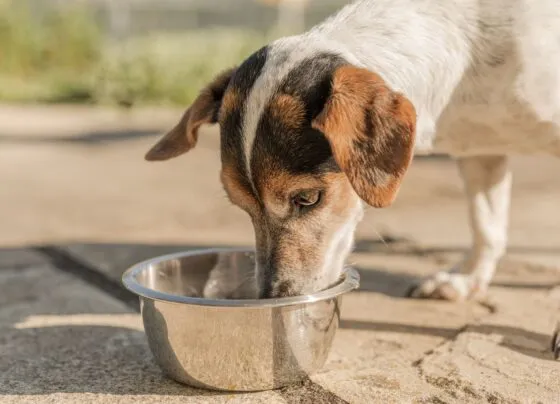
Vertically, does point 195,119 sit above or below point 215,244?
above

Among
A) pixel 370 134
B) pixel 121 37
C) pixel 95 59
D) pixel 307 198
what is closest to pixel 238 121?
pixel 307 198

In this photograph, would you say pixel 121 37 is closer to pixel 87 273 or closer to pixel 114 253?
pixel 114 253

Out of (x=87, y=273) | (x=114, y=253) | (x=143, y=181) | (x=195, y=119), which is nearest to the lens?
(x=195, y=119)

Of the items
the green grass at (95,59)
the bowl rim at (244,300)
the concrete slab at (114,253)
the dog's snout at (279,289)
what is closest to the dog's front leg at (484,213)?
the bowl rim at (244,300)

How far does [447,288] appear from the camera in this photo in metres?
3.57

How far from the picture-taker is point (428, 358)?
2.83 m

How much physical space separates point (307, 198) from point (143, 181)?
3.85 meters

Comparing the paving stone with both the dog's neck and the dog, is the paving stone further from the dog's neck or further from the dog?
the dog's neck

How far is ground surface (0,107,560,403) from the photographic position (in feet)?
8.50

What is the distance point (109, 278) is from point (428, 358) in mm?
1710

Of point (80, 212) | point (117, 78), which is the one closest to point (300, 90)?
point (80, 212)

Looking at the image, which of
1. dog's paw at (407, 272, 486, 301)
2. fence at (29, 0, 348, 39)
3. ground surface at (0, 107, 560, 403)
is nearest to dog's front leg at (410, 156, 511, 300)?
dog's paw at (407, 272, 486, 301)

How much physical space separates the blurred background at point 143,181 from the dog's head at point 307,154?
0.56m

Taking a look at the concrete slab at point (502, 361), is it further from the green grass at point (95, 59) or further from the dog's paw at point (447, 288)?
the green grass at point (95, 59)
